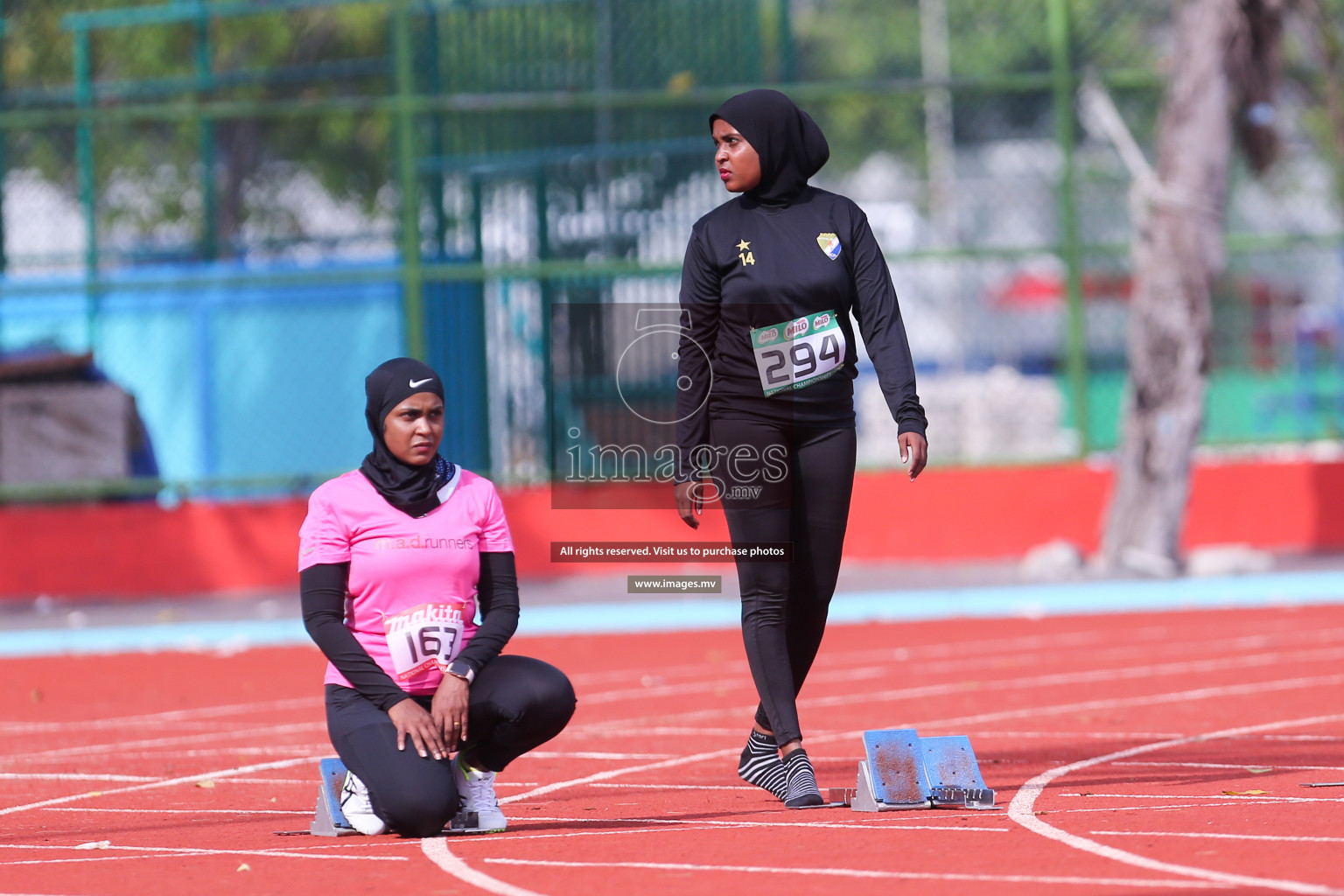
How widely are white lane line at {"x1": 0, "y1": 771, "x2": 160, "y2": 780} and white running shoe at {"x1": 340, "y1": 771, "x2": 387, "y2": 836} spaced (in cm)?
188

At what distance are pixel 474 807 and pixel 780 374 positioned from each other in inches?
61.6

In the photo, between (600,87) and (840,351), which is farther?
(600,87)

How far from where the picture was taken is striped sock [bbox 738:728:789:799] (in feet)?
20.5

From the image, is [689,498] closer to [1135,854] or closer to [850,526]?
[1135,854]

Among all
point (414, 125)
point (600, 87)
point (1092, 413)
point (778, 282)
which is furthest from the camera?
point (1092, 413)

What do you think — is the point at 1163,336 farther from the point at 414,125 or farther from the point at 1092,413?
the point at 414,125

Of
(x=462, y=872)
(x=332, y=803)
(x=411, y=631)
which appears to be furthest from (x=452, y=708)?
(x=462, y=872)

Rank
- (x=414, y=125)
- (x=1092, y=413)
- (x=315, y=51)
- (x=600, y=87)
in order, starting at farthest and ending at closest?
(x=315, y=51)
(x=1092, y=413)
(x=600, y=87)
(x=414, y=125)

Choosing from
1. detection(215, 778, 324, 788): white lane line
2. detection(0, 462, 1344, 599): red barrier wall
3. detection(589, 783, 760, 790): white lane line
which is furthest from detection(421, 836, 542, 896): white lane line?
detection(0, 462, 1344, 599): red barrier wall

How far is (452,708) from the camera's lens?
19.0ft

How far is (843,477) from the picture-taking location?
6242 mm

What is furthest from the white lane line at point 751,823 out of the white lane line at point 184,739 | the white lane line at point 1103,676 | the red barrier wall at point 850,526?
the red barrier wall at point 850,526

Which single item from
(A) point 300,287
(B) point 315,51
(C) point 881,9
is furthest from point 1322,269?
(B) point 315,51

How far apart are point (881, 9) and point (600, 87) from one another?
19.0 feet
